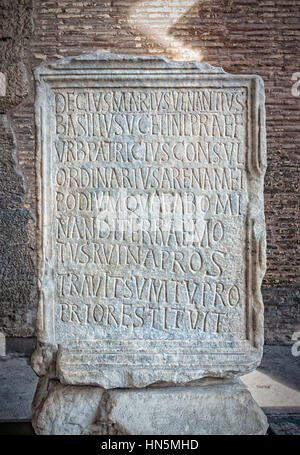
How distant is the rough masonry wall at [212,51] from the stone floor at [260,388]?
1.28 feet

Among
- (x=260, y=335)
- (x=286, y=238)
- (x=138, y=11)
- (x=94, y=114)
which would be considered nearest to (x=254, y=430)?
(x=260, y=335)

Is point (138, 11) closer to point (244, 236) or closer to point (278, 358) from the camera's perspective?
point (244, 236)

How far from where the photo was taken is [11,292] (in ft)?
16.0

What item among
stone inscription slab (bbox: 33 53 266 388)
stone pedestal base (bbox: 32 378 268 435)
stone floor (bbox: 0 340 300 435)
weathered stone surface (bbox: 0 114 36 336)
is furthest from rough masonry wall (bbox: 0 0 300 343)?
stone pedestal base (bbox: 32 378 268 435)

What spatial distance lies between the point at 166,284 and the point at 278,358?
7.97 feet

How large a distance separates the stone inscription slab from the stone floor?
2.56ft

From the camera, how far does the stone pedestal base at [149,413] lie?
7.95 feet

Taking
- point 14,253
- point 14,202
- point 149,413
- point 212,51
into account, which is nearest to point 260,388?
point 149,413

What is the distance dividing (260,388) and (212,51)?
11.1ft

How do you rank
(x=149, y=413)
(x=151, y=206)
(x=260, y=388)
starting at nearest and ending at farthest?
(x=149, y=413), (x=151, y=206), (x=260, y=388)

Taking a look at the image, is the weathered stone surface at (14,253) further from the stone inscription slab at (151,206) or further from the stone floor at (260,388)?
the stone inscription slab at (151,206)

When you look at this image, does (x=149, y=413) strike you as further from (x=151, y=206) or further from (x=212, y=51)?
(x=212, y=51)

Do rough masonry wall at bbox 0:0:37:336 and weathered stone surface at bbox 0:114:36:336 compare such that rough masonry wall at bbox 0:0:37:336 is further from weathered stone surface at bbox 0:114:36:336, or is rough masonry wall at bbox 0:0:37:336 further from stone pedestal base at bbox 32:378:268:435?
stone pedestal base at bbox 32:378:268:435

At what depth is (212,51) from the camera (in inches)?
192
